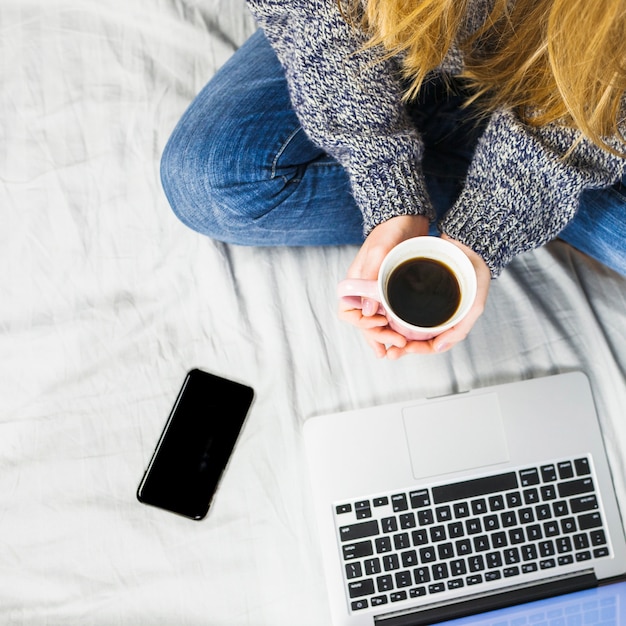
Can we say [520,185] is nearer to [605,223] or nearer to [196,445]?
[605,223]

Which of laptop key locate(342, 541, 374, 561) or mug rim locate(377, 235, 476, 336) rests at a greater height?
mug rim locate(377, 235, 476, 336)

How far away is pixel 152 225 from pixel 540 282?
0.54m

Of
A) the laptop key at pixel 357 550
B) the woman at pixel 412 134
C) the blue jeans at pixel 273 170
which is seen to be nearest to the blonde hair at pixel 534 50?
the woman at pixel 412 134

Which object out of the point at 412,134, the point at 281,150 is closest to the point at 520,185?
the point at 412,134

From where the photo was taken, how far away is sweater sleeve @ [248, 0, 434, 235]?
64cm

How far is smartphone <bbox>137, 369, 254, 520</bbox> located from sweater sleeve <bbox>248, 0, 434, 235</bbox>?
28 cm

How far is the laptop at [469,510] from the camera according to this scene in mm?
700

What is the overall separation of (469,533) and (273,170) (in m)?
0.49

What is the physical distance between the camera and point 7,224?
2.71ft

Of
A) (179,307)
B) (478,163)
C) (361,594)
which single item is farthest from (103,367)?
(478,163)

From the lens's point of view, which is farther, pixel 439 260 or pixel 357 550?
pixel 357 550

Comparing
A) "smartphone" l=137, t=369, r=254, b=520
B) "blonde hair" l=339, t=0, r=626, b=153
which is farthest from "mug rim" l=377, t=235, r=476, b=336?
"smartphone" l=137, t=369, r=254, b=520

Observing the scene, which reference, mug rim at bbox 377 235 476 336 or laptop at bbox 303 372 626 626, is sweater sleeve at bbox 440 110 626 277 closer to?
mug rim at bbox 377 235 476 336

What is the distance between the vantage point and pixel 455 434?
0.74 meters
